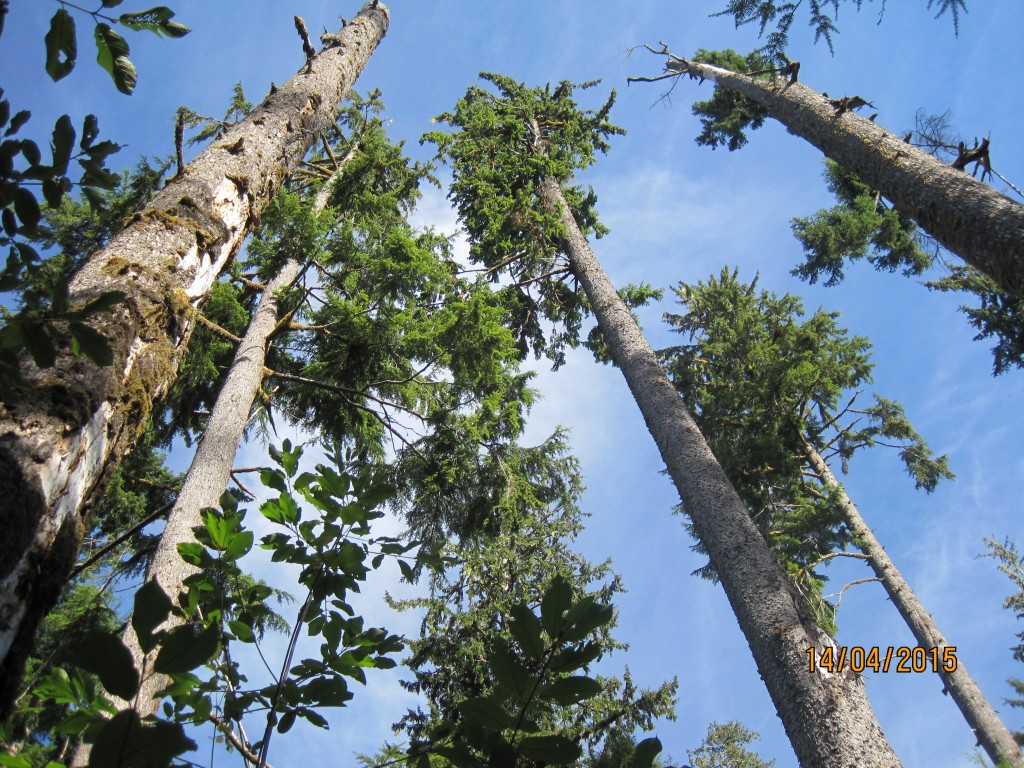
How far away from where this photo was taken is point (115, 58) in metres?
1.56

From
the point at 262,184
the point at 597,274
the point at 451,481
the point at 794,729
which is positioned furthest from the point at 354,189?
the point at 794,729

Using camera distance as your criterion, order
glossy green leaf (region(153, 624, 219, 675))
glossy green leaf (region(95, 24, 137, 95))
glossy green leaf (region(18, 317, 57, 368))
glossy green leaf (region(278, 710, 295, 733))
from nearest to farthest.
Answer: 1. glossy green leaf (region(153, 624, 219, 675))
2. glossy green leaf (region(18, 317, 57, 368))
3. glossy green leaf (region(278, 710, 295, 733))
4. glossy green leaf (region(95, 24, 137, 95))

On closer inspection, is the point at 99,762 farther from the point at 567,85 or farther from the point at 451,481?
the point at 567,85

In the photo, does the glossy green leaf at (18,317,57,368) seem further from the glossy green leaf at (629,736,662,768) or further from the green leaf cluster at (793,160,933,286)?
the green leaf cluster at (793,160,933,286)

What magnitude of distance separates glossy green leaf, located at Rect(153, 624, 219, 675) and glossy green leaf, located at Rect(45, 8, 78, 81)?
126 centimetres

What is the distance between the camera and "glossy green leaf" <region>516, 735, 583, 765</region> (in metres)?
1.14

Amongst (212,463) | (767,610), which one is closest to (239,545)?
(212,463)

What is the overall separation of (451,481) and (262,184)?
545cm

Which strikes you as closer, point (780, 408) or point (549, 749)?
point (549, 749)

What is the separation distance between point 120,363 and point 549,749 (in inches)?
70.0

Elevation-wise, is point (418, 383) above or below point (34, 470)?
above

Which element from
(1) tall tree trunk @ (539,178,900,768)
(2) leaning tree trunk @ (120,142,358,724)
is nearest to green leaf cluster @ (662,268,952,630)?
(1) tall tree trunk @ (539,178,900,768)

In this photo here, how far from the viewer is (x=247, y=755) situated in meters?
1.50

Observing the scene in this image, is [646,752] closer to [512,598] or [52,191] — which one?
[52,191]
